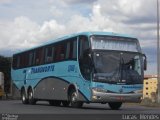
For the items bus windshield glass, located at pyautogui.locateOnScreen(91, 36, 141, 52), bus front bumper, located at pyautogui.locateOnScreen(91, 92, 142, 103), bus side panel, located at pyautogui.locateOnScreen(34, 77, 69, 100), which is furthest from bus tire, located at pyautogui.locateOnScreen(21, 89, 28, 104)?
bus windshield glass, located at pyautogui.locateOnScreen(91, 36, 141, 52)

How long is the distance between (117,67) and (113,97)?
1.37 m

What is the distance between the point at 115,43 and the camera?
2328cm

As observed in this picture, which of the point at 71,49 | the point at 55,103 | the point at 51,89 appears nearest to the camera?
the point at 71,49

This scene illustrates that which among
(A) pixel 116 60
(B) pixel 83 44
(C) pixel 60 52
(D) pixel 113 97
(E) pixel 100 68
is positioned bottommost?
(D) pixel 113 97

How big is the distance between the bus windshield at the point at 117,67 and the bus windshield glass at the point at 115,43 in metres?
0.30

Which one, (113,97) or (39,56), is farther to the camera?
(39,56)

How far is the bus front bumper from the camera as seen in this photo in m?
22.6

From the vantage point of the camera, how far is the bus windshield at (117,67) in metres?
22.5

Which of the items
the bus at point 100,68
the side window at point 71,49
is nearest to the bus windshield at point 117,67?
the bus at point 100,68

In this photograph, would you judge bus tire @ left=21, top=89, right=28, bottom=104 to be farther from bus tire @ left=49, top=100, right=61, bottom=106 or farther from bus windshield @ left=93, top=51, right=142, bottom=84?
bus windshield @ left=93, top=51, right=142, bottom=84

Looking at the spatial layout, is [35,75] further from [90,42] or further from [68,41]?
[90,42]

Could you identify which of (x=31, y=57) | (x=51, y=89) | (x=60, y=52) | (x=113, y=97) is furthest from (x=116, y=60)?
(x=31, y=57)

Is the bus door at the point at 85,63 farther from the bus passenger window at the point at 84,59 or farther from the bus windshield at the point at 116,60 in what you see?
the bus windshield at the point at 116,60

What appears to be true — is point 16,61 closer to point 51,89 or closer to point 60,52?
point 51,89
